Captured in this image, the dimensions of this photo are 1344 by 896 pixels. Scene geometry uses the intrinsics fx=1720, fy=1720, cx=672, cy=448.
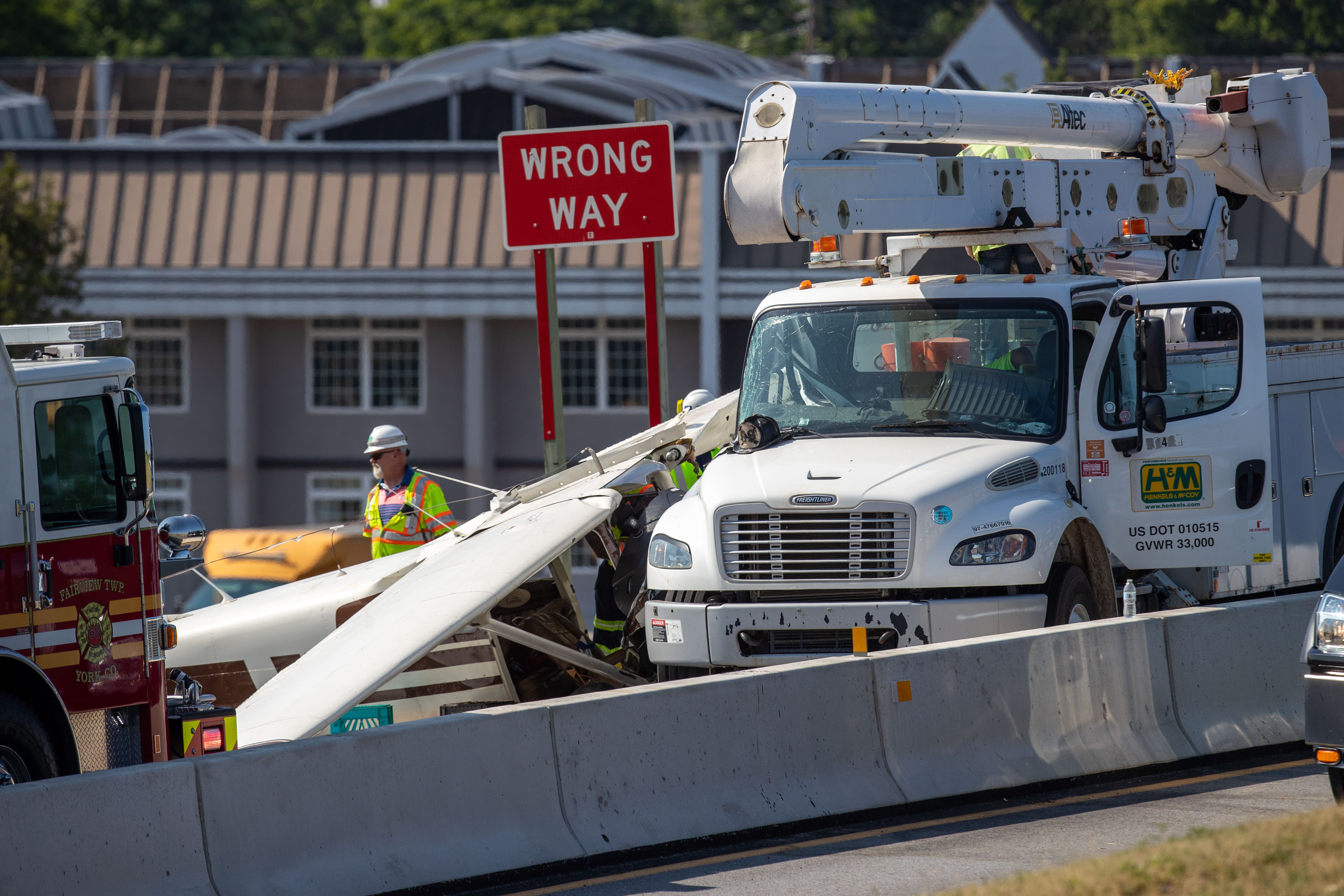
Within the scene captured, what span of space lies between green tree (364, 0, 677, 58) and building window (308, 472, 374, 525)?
120 ft

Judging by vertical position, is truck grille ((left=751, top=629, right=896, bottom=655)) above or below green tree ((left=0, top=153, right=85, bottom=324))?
below

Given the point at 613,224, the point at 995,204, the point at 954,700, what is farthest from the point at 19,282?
the point at 954,700

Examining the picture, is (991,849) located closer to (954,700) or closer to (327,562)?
(954,700)

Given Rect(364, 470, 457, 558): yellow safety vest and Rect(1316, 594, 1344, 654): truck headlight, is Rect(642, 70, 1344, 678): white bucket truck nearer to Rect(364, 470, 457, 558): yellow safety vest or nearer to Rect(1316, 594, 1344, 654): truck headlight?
Rect(1316, 594, 1344, 654): truck headlight

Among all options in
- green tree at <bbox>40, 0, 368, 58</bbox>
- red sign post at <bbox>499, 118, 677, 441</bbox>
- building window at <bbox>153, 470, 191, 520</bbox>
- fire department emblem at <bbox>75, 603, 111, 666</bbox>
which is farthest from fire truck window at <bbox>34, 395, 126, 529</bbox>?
green tree at <bbox>40, 0, 368, 58</bbox>

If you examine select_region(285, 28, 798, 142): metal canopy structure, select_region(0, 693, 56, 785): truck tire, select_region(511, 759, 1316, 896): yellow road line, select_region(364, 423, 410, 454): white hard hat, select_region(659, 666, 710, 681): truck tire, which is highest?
select_region(285, 28, 798, 142): metal canopy structure

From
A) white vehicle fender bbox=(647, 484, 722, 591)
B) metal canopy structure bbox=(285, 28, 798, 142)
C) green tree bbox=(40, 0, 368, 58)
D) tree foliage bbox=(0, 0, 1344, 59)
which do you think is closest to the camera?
white vehicle fender bbox=(647, 484, 722, 591)

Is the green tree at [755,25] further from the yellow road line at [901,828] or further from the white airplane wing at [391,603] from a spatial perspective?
the yellow road line at [901,828]

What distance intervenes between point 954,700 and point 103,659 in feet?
14.4

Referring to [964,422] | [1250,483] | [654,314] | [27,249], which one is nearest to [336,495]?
[27,249]

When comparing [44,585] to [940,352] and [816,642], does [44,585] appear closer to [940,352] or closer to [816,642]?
[816,642]

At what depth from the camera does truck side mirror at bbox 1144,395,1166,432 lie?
10.6 metres

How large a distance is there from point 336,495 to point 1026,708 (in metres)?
22.6

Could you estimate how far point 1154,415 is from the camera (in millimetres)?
10609
